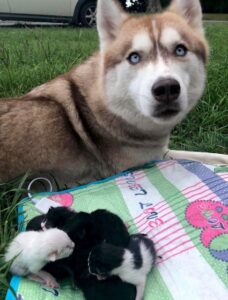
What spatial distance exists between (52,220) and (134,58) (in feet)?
3.58

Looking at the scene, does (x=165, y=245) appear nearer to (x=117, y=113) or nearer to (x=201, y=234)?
(x=201, y=234)

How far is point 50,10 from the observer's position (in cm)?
1281

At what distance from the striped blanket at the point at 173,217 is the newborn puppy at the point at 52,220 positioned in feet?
0.69

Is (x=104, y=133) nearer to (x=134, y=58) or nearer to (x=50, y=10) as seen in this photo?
(x=134, y=58)

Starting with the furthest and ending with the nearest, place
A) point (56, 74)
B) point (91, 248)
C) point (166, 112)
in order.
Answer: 1. point (56, 74)
2. point (166, 112)
3. point (91, 248)

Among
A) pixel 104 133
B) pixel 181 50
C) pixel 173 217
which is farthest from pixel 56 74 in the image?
pixel 173 217

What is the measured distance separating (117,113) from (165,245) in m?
1.02

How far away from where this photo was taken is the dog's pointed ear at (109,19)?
2943 mm

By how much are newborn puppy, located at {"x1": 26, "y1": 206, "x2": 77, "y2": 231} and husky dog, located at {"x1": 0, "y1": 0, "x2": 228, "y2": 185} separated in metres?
0.56

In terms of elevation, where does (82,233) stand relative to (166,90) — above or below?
below

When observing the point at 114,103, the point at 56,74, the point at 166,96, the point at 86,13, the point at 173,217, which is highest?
the point at 166,96

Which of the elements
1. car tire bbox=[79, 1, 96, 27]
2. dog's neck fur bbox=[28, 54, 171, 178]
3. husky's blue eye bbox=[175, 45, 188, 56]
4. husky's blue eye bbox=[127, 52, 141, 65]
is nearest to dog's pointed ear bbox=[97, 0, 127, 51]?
dog's neck fur bbox=[28, 54, 171, 178]

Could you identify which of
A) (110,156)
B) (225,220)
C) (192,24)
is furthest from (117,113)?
(225,220)

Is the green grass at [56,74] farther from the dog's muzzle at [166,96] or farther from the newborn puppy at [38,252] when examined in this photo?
the dog's muzzle at [166,96]
